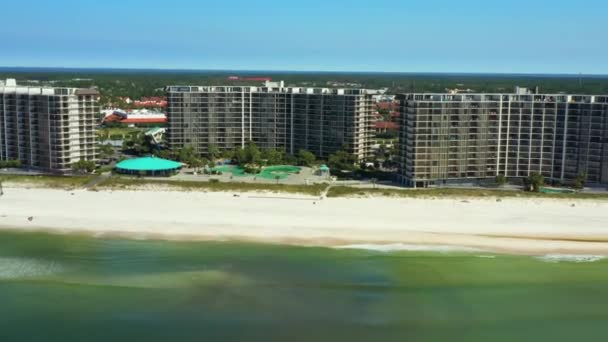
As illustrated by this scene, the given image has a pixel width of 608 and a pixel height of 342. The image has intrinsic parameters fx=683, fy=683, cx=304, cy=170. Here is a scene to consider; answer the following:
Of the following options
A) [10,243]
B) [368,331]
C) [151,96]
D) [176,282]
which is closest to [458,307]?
[368,331]

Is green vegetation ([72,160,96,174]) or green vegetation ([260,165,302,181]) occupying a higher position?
green vegetation ([72,160,96,174])

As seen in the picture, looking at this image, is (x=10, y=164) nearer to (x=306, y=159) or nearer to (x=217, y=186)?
(x=217, y=186)

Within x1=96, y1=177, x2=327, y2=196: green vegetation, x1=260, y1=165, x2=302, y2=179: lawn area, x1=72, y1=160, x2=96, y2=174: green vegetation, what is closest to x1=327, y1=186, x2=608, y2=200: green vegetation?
x1=96, y1=177, x2=327, y2=196: green vegetation

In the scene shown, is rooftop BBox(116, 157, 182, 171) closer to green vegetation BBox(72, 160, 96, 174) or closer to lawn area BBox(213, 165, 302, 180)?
green vegetation BBox(72, 160, 96, 174)

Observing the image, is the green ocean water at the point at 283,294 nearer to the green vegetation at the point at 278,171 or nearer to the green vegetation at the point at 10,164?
the green vegetation at the point at 278,171

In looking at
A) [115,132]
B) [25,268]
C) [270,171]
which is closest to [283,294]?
[25,268]

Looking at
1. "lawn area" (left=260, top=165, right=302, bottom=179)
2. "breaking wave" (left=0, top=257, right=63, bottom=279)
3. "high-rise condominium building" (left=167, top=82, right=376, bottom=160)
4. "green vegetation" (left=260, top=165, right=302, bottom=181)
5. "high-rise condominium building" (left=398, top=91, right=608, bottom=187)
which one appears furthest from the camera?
"high-rise condominium building" (left=167, top=82, right=376, bottom=160)

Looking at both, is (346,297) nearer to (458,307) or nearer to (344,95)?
(458,307)
